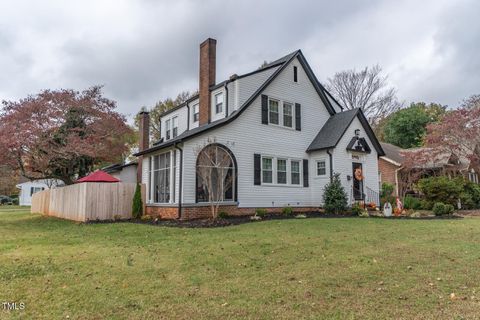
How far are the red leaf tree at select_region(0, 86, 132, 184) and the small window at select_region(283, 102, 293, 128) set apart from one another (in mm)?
10453

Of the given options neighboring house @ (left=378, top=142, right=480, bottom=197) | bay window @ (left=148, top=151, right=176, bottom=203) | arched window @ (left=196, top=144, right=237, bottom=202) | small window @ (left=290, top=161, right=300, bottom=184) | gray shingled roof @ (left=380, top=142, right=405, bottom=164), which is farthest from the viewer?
gray shingled roof @ (left=380, top=142, right=405, bottom=164)

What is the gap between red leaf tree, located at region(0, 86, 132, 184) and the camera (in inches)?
671

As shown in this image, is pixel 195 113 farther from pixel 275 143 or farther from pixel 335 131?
pixel 335 131

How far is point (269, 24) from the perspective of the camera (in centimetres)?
1511

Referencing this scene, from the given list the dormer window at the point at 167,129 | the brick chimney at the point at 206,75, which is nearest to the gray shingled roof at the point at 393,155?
the brick chimney at the point at 206,75

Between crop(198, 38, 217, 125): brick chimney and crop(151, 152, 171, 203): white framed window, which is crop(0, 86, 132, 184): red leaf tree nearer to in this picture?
crop(151, 152, 171, 203): white framed window

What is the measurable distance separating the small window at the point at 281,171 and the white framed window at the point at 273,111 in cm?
204

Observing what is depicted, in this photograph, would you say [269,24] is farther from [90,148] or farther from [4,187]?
[4,187]

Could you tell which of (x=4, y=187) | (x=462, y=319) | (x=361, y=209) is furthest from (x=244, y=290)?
(x=4, y=187)

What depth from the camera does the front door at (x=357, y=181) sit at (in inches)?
698

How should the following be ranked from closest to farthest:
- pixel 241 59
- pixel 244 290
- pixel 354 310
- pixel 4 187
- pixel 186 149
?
pixel 354 310 < pixel 244 290 < pixel 186 149 < pixel 241 59 < pixel 4 187

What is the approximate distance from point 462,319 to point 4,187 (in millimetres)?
54517

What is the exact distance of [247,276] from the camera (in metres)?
5.20

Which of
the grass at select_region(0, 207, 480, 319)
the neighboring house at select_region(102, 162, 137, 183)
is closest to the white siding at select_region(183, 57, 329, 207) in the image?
the grass at select_region(0, 207, 480, 319)
